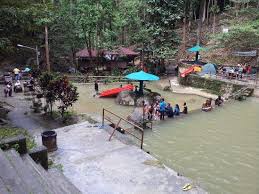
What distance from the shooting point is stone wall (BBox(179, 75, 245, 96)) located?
2442 cm

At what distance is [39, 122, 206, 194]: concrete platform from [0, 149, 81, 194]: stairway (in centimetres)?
121

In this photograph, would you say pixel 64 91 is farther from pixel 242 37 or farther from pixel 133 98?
pixel 242 37

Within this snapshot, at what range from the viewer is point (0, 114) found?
51.3 ft

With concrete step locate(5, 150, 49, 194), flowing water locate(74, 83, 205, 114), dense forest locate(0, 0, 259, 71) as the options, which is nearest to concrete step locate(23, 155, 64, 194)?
concrete step locate(5, 150, 49, 194)

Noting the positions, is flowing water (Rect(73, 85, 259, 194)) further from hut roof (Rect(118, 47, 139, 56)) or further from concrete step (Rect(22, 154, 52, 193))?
hut roof (Rect(118, 47, 139, 56))

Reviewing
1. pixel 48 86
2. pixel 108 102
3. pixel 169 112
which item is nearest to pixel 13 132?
pixel 48 86

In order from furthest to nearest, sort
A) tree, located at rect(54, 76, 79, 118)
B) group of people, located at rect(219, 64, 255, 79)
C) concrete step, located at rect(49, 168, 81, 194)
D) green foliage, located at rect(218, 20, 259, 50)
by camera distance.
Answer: green foliage, located at rect(218, 20, 259, 50) < group of people, located at rect(219, 64, 255, 79) < tree, located at rect(54, 76, 79, 118) < concrete step, located at rect(49, 168, 81, 194)

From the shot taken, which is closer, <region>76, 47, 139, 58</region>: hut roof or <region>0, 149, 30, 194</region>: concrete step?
<region>0, 149, 30, 194</region>: concrete step

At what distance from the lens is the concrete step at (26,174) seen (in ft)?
20.1

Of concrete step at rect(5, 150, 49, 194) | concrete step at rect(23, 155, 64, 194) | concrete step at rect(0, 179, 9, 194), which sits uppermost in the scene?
concrete step at rect(0, 179, 9, 194)

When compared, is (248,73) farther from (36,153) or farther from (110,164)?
(36,153)

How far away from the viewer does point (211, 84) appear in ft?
84.8

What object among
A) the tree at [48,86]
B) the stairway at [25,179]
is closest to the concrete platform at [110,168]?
the stairway at [25,179]

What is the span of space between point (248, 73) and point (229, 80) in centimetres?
289
